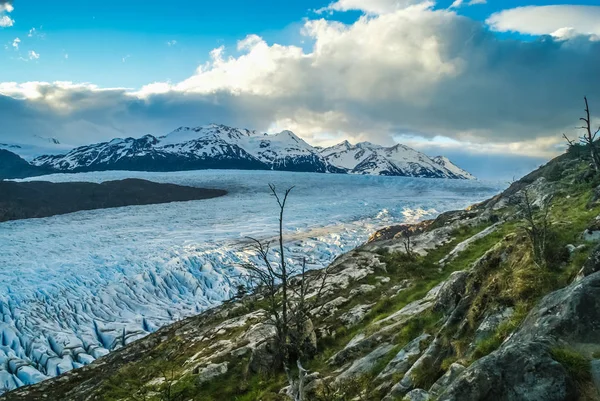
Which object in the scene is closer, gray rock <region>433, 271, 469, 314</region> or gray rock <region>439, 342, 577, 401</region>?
gray rock <region>439, 342, 577, 401</region>

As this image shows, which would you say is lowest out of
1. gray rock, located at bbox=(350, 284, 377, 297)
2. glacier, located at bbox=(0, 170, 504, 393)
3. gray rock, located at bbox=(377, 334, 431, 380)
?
glacier, located at bbox=(0, 170, 504, 393)

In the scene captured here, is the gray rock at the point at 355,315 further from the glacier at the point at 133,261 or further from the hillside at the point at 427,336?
the glacier at the point at 133,261

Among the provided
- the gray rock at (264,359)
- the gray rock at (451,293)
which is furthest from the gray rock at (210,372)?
the gray rock at (451,293)

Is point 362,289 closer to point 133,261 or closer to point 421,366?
point 421,366

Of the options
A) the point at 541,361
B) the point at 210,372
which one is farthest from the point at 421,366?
the point at 210,372

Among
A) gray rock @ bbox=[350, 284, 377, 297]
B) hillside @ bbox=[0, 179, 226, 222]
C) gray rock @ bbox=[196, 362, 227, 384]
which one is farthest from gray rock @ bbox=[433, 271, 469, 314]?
hillside @ bbox=[0, 179, 226, 222]

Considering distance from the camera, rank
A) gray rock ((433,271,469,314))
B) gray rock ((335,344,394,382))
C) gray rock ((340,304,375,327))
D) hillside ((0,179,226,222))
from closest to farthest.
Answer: gray rock ((335,344,394,382))
gray rock ((433,271,469,314))
gray rock ((340,304,375,327))
hillside ((0,179,226,222))

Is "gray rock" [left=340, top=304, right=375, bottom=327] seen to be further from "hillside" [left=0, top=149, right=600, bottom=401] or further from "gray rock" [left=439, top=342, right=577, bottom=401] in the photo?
"gray rock" [left=439, top=342, right=577, bottom=401]
